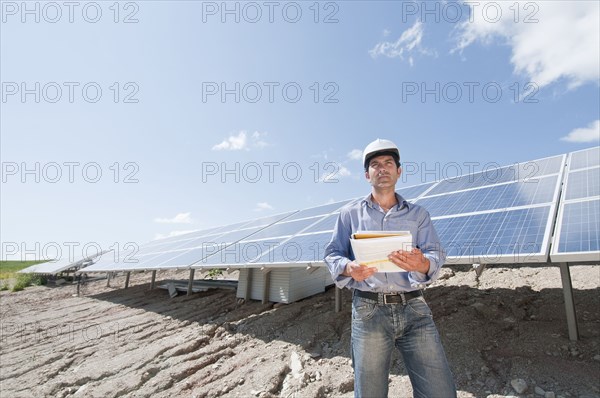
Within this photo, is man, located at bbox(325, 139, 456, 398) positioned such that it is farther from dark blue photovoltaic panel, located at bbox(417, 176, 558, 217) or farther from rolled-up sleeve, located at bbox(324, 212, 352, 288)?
dark blue photovoltaic panel, located at bbox(417, 176, 558, 217)

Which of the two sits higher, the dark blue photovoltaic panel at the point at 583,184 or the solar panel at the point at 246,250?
the dark blue photovoltaic panel at the point at 583,184

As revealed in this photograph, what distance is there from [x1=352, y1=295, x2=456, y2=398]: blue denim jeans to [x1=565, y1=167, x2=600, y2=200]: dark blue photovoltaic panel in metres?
4.70

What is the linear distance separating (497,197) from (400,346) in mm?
5219

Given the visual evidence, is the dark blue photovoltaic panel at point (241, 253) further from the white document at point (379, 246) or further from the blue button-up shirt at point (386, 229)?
the white document at point (379, 246)

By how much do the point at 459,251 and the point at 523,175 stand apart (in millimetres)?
4487

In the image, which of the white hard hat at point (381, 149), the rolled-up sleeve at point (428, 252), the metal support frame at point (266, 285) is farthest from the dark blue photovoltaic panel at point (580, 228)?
the metal support frame at point (266, 285)

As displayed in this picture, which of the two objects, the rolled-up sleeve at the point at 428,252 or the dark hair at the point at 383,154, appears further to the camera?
the dark hair at the point at 383,154

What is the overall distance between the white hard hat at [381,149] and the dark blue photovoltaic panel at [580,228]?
279cm

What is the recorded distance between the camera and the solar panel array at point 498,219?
4.18 meters

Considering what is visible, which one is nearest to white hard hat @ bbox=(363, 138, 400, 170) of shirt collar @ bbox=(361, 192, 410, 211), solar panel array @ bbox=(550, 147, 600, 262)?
shirt collar @ bbox=(361, 192, 410, 211)

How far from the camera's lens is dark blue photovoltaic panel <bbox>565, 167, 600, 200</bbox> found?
518cm

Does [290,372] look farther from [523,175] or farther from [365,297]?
[523,175]

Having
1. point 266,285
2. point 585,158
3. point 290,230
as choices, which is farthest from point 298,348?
point 585,158

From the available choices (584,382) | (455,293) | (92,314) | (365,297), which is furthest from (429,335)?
(92,314)
